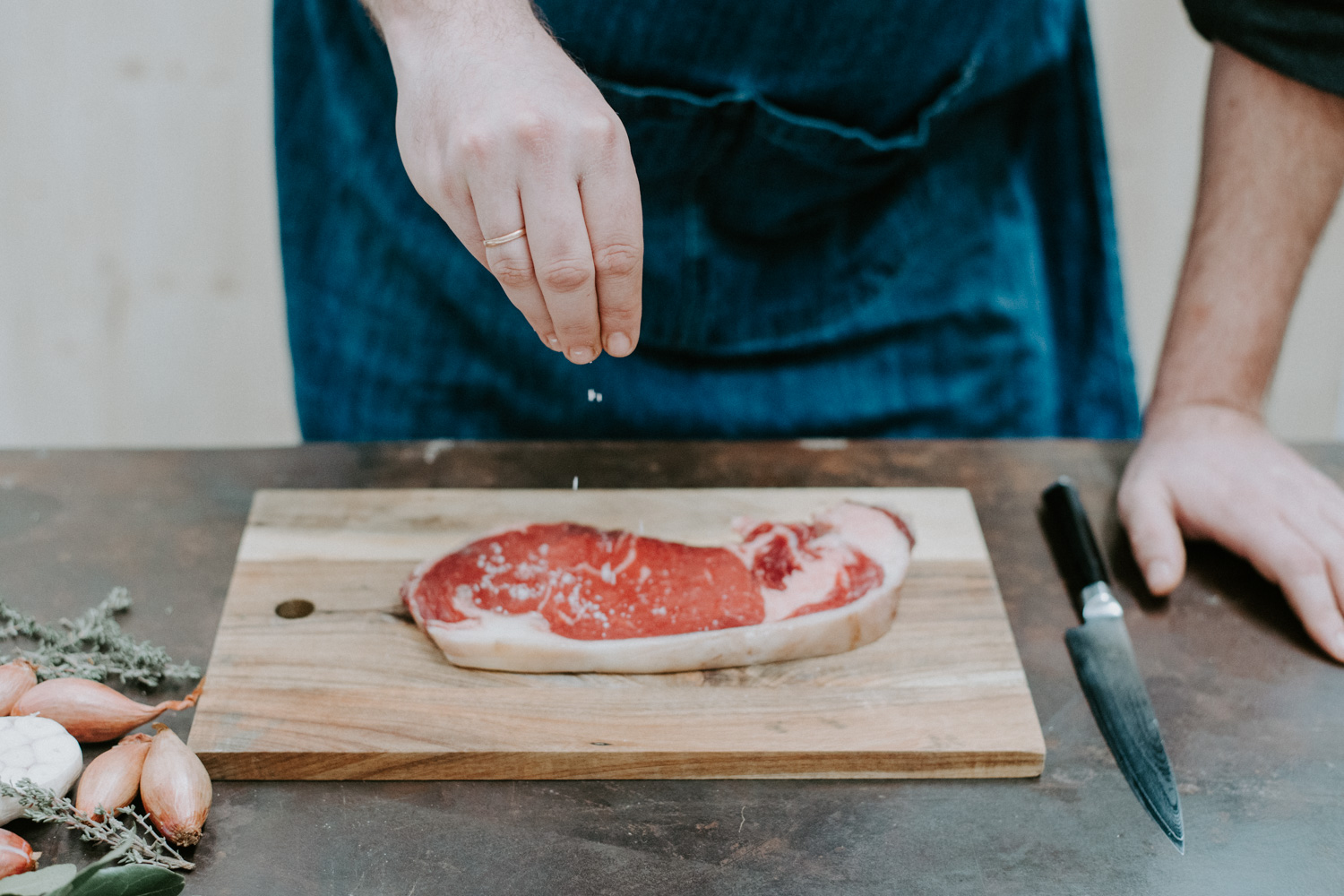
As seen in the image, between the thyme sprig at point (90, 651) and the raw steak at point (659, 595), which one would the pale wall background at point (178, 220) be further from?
the raw steak at point (659, 595)

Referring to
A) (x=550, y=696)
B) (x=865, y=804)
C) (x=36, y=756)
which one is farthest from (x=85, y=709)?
(x=865, y=804)

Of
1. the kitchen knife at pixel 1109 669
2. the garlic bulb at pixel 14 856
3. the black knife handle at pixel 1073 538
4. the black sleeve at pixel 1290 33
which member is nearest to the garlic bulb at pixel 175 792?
the garlic bulb at pixel 14 856

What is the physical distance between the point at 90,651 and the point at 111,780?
0.32 metres

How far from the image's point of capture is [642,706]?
1.39 m

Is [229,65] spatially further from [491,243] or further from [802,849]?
[802,849]

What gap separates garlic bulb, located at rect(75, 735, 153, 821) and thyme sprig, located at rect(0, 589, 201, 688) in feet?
0.53

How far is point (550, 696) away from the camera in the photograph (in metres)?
1.41

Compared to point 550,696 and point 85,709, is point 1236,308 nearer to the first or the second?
point 550,696

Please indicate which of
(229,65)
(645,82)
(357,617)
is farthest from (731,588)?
(229,65)

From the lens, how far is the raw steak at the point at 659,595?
4.74 feet

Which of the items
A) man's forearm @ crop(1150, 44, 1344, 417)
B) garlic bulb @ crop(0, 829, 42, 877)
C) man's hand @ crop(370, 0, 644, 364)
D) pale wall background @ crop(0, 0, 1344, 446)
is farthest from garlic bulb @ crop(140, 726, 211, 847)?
pale wall background @ crop(0, 0, 1344, 446)

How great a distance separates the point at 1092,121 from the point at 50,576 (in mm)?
2029

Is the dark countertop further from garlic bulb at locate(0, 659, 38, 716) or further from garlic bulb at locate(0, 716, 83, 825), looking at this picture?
garlic bulb at locate(0, 659, 38, 716)

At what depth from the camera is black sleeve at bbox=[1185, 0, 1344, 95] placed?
1729 millimetres
